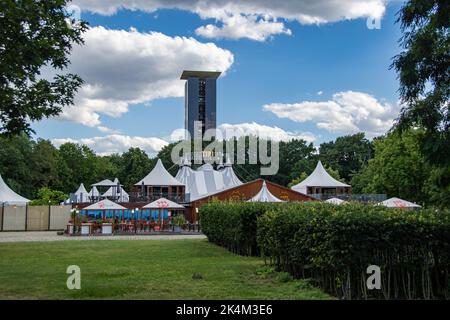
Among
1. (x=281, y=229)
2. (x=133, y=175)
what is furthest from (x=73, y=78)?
(x=133, y=175)

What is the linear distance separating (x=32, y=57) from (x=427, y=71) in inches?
321

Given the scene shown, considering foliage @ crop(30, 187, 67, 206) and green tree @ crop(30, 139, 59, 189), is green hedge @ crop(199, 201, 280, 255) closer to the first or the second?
foliage @ crop(30, 187, 67, 206)

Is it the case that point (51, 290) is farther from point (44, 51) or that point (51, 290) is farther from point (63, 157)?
point (63, 157)

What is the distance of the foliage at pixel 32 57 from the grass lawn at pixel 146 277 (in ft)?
12.0

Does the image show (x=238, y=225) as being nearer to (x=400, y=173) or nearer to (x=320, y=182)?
(x=400, y=173)

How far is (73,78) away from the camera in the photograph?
12398mm

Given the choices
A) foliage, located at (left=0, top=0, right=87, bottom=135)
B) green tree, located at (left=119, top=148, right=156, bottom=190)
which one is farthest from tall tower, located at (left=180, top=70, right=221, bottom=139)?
foliage, located at (left=0, top=0, right=87, bottom=135)

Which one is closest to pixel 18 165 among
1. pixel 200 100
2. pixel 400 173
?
pixel 400 173

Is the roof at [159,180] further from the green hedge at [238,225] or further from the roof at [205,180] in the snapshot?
the green hedge at [238,225]

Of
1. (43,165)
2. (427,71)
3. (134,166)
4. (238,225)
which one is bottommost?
(238,225)

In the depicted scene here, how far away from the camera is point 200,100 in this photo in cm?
9806

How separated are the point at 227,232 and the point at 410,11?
11128mm

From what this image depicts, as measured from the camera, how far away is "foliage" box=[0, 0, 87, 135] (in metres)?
9.38

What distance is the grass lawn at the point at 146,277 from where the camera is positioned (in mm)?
9570
